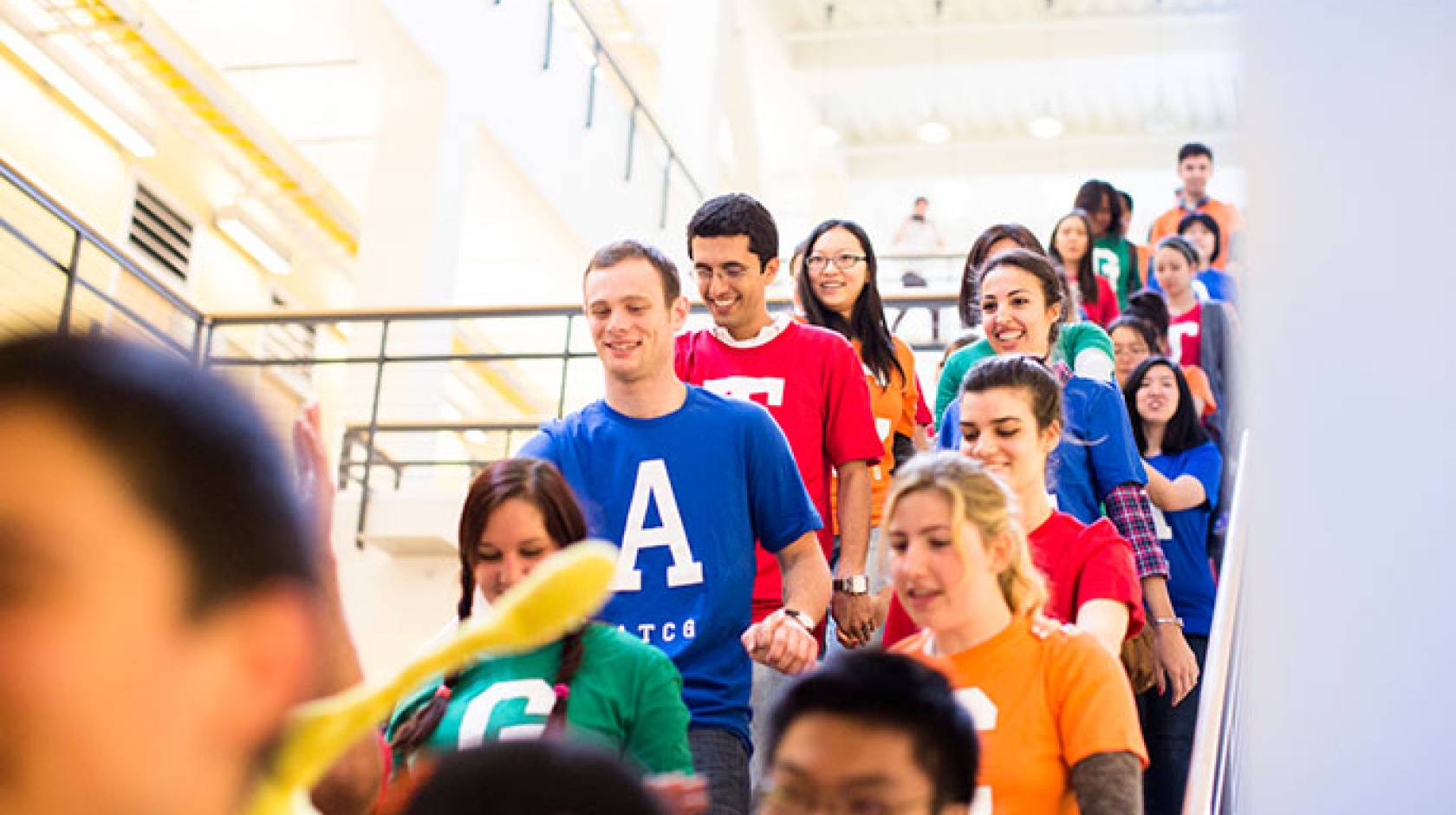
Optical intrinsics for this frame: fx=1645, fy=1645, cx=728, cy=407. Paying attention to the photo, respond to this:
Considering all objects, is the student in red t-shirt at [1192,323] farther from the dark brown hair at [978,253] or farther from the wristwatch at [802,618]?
the wristwatch at [802,618]

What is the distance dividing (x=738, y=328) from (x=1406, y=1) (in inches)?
64.4

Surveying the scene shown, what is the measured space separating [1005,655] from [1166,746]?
1.36 metres

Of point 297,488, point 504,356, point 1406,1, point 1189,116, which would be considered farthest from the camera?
point 1189,116

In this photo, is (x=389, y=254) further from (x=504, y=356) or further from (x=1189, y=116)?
(x=1189, y=116)

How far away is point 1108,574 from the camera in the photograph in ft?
9.37

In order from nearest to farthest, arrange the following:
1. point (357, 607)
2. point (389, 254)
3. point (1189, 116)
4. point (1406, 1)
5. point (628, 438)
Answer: point (1406, 1) → point (628, 438) → point (357, 607) → point (389, 254) → point (1189, 116)

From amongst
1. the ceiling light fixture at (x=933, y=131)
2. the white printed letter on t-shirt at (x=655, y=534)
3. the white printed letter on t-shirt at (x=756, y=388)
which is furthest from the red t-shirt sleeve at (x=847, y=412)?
the ceiling light fixture at (x=933, y=131)

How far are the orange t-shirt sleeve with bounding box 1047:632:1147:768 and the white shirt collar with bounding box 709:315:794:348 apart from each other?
4.17ft

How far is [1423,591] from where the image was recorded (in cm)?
210

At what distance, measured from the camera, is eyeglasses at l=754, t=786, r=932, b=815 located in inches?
67.7

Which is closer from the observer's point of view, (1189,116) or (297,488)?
(297,488)

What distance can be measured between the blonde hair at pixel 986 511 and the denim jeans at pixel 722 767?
1.59 feet

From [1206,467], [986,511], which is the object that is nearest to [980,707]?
[986,511]

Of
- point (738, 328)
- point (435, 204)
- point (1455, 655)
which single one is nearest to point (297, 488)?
point (1455, 655)
